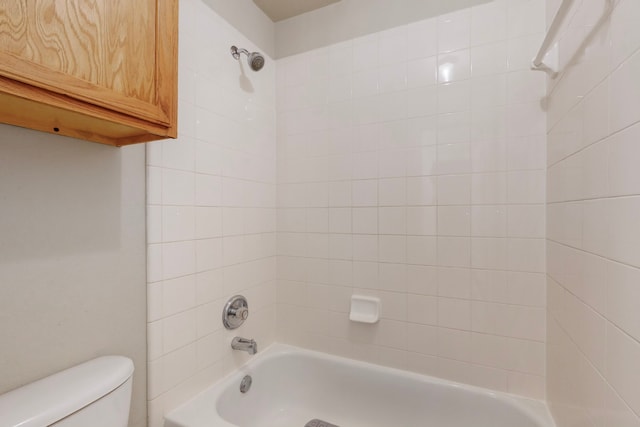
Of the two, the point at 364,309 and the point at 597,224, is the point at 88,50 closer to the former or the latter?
the point at 597,224

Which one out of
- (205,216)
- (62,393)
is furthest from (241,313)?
(62,393)

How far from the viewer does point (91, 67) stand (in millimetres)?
697

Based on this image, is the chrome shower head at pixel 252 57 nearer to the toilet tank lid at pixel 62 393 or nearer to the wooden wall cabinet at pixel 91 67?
the wooden wall cabinet at pixel 91 67

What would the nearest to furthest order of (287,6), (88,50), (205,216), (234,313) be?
(88,50) < (205,216) < (234,313) < (287,6)

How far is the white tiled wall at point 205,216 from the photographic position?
1.17m

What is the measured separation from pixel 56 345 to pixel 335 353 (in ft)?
4.25

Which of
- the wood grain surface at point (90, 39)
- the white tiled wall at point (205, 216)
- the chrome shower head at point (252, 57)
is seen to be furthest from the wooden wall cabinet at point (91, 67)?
the chrome shower head at point (252, 57)

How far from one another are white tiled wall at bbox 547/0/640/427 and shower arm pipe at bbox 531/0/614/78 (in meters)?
0.03

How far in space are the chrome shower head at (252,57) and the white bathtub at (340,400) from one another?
1.62m

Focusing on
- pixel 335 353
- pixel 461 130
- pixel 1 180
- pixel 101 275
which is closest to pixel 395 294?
pixel 335 353

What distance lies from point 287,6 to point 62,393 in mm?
2021

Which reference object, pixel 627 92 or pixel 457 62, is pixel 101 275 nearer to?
pixel 627 92

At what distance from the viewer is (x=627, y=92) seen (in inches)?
25.7

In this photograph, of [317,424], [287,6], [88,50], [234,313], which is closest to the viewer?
[88,50]
